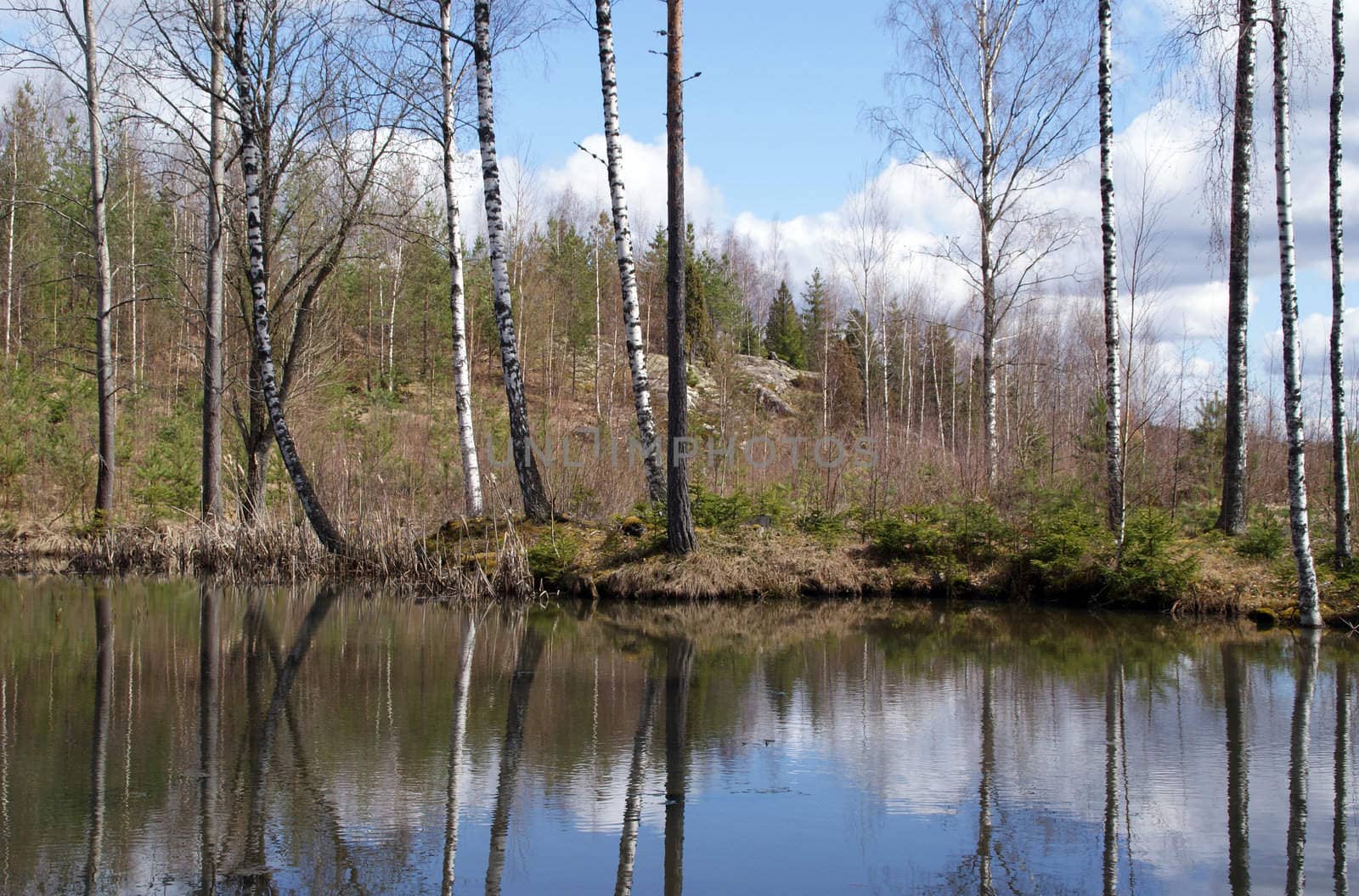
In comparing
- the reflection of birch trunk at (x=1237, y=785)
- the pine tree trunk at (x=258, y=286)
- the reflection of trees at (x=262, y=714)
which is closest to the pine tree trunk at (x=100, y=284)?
the pine tree trunk at (x=258, y=286)

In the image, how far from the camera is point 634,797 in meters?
5.79

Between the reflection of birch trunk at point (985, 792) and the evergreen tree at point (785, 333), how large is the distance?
49157mm

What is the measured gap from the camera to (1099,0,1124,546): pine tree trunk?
1547 cm

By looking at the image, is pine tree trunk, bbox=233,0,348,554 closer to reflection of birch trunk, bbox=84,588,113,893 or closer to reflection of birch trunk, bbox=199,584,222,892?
reflection of birch trunk, bbox=199,584,222,892

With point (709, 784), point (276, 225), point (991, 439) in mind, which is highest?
point (276, 225)

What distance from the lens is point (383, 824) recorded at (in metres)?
5.19

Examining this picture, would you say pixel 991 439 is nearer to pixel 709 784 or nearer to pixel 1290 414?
pixel 1290 414

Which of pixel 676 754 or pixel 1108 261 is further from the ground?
pixel 1108 261

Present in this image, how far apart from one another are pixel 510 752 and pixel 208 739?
1948mm

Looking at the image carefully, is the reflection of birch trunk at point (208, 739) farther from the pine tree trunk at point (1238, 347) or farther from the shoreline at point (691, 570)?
the pine tree trunk at point (1238, 347)

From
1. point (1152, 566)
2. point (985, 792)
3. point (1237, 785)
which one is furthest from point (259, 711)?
point (1152, 566)

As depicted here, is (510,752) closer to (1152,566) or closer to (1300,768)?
(1300,768)

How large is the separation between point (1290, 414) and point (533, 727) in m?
9.51

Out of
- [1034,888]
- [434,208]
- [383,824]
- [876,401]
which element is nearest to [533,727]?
[383,824]
